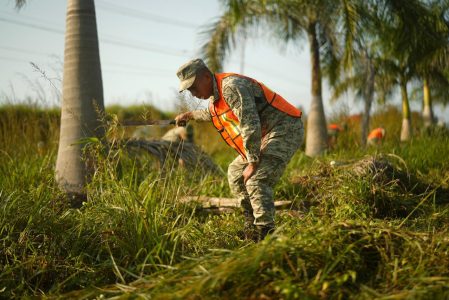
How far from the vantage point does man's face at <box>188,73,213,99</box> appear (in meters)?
3.50

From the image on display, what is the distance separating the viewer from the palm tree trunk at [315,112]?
30.7 ft

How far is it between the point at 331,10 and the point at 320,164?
171 inches

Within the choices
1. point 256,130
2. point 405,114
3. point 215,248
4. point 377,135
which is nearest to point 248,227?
point 215,248

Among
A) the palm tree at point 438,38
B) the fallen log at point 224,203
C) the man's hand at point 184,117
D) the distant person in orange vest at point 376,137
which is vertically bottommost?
the fallen log at point 224,203

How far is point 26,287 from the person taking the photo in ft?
9.29

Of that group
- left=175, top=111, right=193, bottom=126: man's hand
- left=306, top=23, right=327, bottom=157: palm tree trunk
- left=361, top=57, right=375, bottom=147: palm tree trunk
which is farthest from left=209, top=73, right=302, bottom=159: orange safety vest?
left=306, top=23, right=327, bottom=157: palm tree trunk

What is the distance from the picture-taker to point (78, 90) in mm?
5098

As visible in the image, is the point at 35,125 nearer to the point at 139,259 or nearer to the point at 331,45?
the point at 139,259

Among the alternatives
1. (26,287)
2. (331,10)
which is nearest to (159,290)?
(26,287)

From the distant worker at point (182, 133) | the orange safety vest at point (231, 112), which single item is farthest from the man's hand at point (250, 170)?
the distant worker at point (182, 133)

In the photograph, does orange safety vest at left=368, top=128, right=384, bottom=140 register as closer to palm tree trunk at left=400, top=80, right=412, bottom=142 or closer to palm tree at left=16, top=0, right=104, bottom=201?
palm tree trunk at left=400, top=80, right=412, bottom=142

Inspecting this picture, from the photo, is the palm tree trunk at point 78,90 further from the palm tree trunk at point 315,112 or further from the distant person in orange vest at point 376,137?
the distant person in orange vest at point 376,137

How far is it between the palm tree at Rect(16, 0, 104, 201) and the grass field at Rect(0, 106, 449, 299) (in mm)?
324

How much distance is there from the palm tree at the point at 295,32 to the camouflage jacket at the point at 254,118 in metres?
5.61
